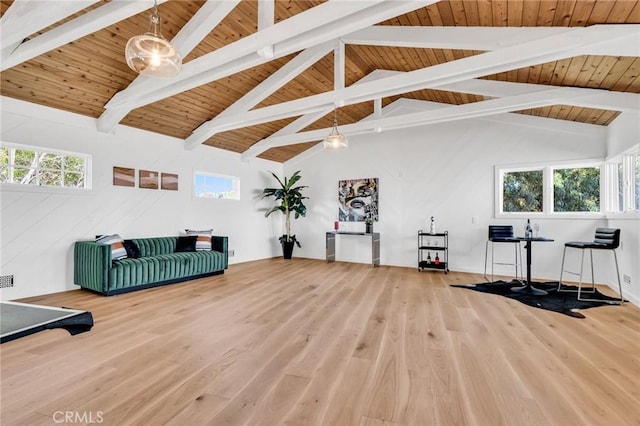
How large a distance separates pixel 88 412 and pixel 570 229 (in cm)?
693

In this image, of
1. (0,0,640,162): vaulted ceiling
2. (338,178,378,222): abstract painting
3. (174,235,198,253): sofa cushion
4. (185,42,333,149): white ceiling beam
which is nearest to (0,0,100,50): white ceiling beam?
(0,0,640,162): vaulted ceiling

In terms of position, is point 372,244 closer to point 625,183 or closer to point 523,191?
point 523,191

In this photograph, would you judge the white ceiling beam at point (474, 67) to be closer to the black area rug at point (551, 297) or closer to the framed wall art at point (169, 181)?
the framed wall art at point (169, 181)

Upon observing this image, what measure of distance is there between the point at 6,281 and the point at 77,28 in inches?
133

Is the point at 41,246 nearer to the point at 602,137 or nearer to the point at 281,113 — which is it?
the point at 281,113

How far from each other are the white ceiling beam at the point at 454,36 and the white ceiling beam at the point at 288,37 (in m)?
1.30

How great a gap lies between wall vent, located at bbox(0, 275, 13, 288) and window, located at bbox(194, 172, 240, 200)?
10.2 ft

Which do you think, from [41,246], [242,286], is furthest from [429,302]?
[41,246]

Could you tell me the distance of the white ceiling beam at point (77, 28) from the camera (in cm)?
263

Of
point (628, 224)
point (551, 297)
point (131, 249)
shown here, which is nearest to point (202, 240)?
point (131, 249)

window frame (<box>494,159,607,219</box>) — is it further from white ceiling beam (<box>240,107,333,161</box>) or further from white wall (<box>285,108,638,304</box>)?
white ceiling beam (<box>240,107,333,161</box>)

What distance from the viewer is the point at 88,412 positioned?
1703mm

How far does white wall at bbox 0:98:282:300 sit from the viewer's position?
13.1ft

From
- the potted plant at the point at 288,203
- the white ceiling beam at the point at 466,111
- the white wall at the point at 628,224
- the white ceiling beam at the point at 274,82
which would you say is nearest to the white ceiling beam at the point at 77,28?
the white ceiling beam at the point at 274,82
